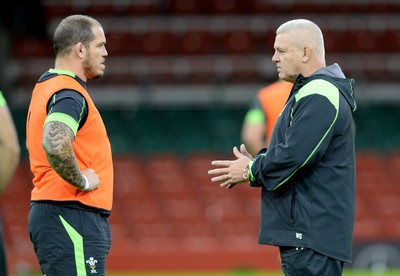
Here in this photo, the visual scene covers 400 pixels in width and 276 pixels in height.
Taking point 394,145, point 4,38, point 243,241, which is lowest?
point 243,241

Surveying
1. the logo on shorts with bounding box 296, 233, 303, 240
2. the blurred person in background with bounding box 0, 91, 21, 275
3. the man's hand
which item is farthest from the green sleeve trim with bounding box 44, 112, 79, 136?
the logo on shorts with bounding box 296, 233, 303, 240

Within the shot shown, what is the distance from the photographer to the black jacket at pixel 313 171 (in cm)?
526

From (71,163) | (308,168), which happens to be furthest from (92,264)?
(308,168)

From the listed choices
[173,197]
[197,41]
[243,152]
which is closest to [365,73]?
[197,41]

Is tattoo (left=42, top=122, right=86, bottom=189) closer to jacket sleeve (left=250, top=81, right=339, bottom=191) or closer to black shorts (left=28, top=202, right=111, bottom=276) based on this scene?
black shorts (left=28, top=202, right=111, bottom=276)

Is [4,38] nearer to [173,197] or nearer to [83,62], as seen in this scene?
[173,197]

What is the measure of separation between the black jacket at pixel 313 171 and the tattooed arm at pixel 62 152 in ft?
3.14

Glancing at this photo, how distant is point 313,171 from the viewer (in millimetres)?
5363

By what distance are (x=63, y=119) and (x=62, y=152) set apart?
0.17 m

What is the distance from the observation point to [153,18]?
1944cm

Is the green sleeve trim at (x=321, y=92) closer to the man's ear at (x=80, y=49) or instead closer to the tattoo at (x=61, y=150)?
the tattoo at (x=61, y=150)

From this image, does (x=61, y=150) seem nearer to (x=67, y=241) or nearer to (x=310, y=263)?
(x=67, y=241)

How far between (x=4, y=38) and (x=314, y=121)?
1412 centimetres

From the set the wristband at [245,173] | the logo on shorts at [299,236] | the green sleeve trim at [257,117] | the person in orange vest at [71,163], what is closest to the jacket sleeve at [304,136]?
the wristband at [245,173]
